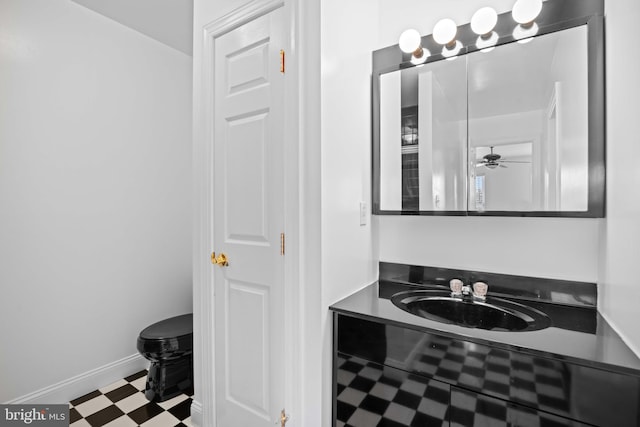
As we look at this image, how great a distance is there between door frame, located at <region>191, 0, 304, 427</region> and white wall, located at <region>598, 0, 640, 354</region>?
1.05 metres

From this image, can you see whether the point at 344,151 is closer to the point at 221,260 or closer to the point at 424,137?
the point at 424,137

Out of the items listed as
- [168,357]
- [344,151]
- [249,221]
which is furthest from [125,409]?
[344,151]

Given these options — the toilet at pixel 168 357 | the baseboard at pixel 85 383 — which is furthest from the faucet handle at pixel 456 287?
the baseboard at pixel 85 383

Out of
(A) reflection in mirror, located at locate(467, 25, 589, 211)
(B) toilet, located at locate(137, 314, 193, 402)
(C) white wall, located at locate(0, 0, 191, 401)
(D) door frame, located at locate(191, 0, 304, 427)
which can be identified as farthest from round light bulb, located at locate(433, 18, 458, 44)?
(B) toilet, located at locate(137, 314, 193, 402)

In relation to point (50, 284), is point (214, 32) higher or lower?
higher

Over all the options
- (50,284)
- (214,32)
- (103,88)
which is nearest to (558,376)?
(214,32)

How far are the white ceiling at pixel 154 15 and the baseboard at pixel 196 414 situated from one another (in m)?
2.43

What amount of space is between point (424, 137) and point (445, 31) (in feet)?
1.55

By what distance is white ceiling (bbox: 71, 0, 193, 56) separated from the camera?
6.61 ft

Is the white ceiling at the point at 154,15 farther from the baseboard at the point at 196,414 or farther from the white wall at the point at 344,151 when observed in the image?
the baseboard at the point at 196,414

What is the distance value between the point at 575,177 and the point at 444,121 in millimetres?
559

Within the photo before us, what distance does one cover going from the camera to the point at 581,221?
4.16ft

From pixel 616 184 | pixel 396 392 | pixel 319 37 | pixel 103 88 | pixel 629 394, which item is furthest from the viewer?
pixel 103 88

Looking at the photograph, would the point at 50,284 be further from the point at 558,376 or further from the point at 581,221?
the point at 581,221
